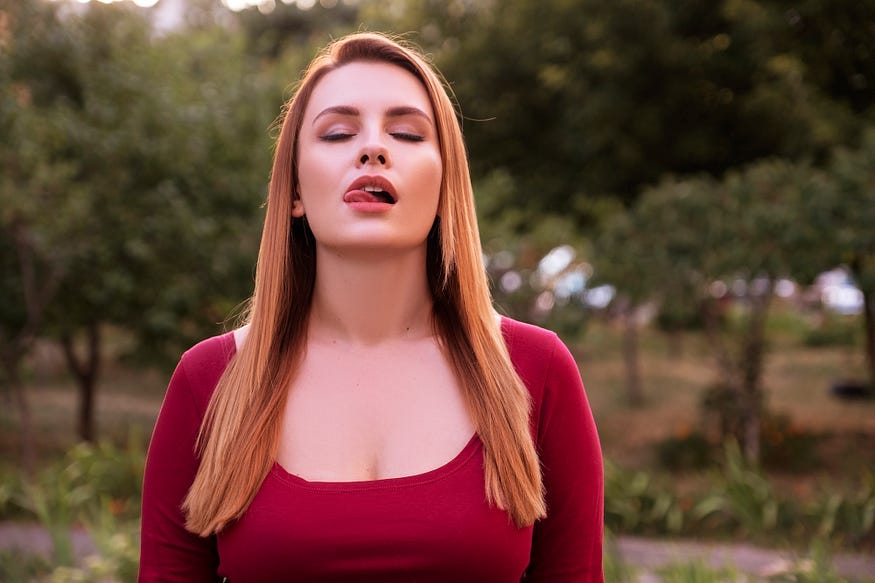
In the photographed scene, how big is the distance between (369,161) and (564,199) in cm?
1010

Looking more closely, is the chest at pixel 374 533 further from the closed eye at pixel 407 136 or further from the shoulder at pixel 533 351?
the closed eye at pixel 407 136

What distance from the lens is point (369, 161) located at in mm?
1704

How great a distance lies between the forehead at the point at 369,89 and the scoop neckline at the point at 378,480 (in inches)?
24.5

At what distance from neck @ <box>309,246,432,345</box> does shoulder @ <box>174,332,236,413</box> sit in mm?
169

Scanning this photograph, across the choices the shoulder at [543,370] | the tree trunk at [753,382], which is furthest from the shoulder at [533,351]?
the tree trunk at [753,382]

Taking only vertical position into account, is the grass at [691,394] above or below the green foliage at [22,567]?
above

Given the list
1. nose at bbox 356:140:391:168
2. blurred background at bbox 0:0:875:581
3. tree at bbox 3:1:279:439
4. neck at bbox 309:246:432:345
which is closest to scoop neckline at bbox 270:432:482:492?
neck at bbox 309:246:432:345

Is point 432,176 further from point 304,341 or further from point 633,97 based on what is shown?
point 633,97

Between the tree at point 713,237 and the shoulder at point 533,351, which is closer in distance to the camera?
the shoulder at point 533,351

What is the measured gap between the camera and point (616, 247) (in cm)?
896

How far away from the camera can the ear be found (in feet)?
6.02

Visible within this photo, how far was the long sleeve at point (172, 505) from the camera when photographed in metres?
1.69

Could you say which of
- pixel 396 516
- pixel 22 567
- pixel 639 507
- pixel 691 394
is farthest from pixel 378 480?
pixel 691 394

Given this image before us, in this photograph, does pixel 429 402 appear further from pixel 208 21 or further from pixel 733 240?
pixel 208 21
